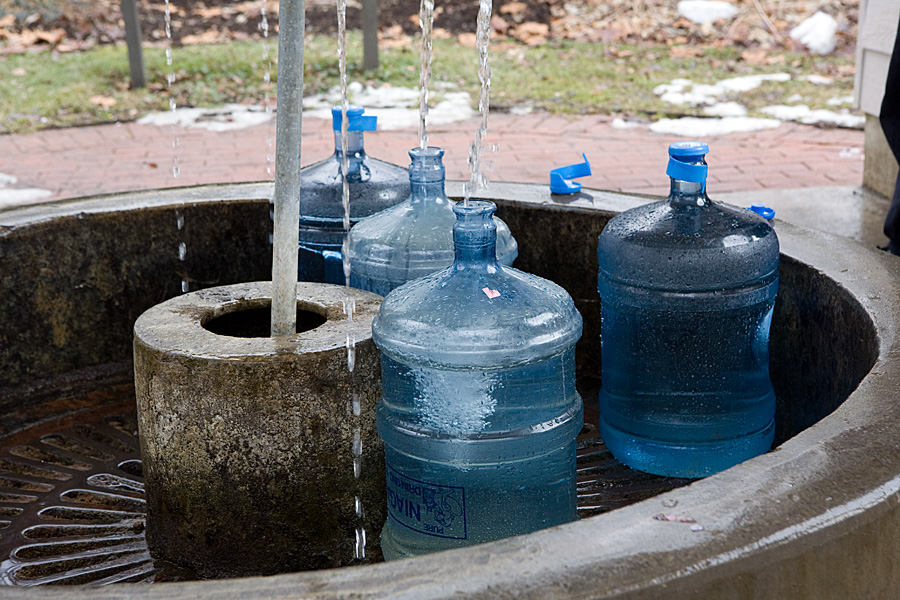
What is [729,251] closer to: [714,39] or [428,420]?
[428,420]

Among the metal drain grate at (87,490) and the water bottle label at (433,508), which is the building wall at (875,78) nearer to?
the metal drain grate at (87,490)

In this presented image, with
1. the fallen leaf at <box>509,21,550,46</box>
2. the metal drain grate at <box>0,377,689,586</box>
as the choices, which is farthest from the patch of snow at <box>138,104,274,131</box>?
the metal drain grate at <box>0,377,689,586</box>

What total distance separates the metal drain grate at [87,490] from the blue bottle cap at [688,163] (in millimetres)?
684

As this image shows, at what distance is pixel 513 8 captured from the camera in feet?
34.8

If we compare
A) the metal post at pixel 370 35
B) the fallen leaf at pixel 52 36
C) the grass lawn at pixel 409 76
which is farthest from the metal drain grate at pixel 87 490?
the fallen leaf at pixel 52 36

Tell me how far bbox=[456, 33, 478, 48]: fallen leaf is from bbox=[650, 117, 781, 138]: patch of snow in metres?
3.29

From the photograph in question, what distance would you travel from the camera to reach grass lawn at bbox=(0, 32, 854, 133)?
25.8ft

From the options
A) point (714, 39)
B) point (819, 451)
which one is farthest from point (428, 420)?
point (714, 39)

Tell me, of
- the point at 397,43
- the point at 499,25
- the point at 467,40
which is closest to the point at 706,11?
the point at 499,25

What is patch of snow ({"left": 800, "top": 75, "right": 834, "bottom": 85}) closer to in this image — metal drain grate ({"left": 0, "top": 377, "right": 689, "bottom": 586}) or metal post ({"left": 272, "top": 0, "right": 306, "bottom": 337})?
metal drain grate ({"left": 0, "top": 377, "right": 689, "bottom": 586})

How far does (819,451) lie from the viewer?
139 cm

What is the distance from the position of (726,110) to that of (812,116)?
0.61 metres

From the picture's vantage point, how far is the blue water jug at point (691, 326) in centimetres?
219

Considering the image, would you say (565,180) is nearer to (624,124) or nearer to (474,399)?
(474,399)
